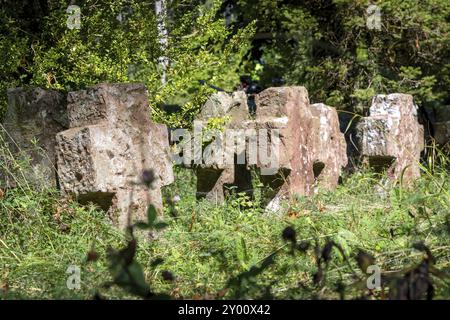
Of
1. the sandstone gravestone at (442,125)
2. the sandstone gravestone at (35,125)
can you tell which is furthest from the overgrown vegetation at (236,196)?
the sandstone gravestone at (442,125)

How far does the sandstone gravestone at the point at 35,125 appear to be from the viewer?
6660 millimetres

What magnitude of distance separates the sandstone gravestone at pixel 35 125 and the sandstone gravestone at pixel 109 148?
0.37 metres

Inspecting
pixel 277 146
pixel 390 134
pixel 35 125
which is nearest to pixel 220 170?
pixel 277 146

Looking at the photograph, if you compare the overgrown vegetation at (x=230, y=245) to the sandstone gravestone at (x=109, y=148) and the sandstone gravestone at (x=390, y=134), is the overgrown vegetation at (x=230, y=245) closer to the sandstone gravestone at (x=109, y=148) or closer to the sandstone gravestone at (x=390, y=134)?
the sandstone gravestone at (x=109, y=148)

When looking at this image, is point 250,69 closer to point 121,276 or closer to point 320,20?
point 320,20

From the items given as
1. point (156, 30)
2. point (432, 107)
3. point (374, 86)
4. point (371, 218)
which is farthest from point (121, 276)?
point (432, 107)

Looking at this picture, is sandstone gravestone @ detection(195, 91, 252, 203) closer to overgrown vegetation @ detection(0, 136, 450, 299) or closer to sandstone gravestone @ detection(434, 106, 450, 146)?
overgrown vegetation @ detection(0, 136, 450, 299)

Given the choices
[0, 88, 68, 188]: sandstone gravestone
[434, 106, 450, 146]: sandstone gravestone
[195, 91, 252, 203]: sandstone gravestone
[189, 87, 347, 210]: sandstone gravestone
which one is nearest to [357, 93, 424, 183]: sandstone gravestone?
[189, 87, 347, 210]: sandstone gravestone

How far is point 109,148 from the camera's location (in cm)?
633

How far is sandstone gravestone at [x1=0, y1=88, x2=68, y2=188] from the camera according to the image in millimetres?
6660

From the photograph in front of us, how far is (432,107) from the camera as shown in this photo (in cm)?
1342

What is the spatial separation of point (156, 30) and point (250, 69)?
519cm

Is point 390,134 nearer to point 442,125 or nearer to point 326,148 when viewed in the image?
point 326,148

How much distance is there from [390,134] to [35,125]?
4.28m
